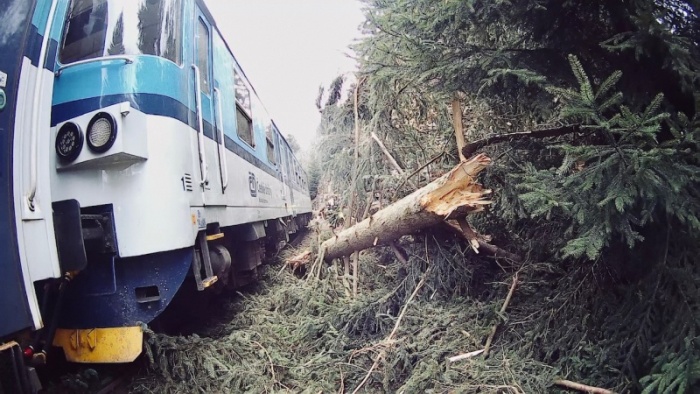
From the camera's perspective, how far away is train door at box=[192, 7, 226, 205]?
10.2 ft

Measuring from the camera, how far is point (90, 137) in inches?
95.7

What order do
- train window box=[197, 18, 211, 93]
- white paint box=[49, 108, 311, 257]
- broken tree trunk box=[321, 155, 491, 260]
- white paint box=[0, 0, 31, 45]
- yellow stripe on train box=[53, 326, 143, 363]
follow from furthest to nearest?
train window box=[197, 18, 211, 93] → broken tree trunk box=[321, 155, 491, 260] → yellow stripe on train box=[53, 326, 143, 363] → white paint box=[49, 108, 311, 257] → white paint box=[0, 0, 31, 45]

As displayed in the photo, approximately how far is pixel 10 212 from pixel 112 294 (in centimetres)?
104

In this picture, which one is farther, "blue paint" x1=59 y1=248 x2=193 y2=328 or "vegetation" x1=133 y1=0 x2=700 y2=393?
"blue paint" x1=59 y1=248 x2=193 y2=328

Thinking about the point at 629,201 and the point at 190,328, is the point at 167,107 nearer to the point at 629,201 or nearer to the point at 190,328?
the point at 190,328

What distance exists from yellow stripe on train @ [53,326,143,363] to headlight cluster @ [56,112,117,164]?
3.81 feet

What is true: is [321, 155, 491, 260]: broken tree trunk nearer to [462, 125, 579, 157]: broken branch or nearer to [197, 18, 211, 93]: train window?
[462, 125, 579, 157]: broken branch

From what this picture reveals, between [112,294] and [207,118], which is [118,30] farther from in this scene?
[112,294]

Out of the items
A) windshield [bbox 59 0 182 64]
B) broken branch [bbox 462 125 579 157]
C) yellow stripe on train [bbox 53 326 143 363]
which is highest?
windshield [bbox 59 0 182 64]

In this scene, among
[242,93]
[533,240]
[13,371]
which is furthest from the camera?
[242,93]

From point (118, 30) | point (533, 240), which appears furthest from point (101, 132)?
point (533, 240)

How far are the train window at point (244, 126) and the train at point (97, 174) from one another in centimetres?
131

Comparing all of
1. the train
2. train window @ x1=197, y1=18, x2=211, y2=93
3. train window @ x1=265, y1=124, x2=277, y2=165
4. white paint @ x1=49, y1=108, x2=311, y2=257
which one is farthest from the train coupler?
train window @ x1=265, y1=124, x2=277, y2=165

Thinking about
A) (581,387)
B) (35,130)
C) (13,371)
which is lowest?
(581,387)
